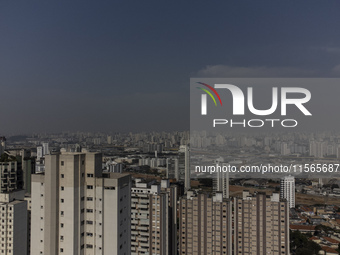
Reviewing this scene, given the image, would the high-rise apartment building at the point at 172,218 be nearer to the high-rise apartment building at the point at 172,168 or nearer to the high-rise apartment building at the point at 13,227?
the high-rise apartment building at the point at 172,168

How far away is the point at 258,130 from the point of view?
3668 mm

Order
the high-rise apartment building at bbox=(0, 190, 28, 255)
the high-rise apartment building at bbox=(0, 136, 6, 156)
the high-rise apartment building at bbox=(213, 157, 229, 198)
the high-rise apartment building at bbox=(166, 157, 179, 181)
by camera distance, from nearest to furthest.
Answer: the high-rise apartment building at bbox=(0, 190, 28, 255) → the high-rise apartment building at bbox=(213, 157, 229, 198) → the high-rise apartment building at bbox=(0, 136, 6, 156) → the high-rise apartment building at bbox=(166, 157, 179, 181)

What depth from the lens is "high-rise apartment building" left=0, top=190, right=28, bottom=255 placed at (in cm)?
325

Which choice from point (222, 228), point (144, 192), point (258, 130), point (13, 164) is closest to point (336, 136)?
point (258, 130)

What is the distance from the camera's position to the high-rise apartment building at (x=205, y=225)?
12.6ft

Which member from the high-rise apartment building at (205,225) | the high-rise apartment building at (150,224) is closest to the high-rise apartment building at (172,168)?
the high-rise apartment building at (205,225)

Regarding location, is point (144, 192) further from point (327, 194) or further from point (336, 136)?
point (327, 194)

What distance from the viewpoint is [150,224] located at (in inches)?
149

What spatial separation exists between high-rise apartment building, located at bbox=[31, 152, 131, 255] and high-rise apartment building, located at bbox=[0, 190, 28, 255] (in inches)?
57.7

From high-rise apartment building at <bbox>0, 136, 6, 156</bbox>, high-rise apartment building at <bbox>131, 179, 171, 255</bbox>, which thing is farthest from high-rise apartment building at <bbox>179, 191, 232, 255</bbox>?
high-rise apartment building at <bbox>0, 136, 6, 156</bbox>

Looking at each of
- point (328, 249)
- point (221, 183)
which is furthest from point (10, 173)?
point (328, 249)

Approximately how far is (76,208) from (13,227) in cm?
177

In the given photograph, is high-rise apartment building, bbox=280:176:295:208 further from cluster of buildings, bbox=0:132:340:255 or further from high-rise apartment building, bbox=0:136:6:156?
high-rise apartment building, bbox=0:136:6:156

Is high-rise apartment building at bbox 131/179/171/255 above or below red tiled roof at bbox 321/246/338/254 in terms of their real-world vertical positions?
above
